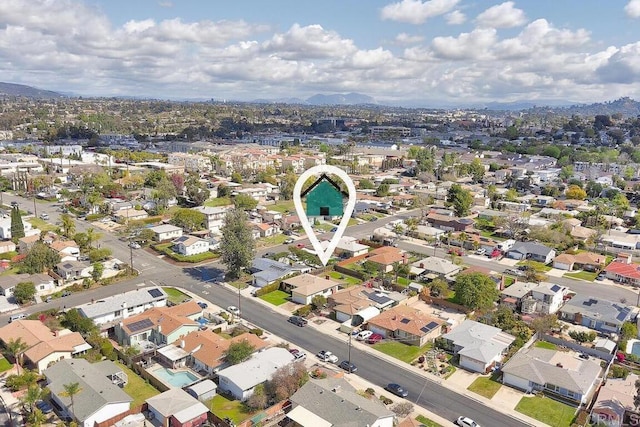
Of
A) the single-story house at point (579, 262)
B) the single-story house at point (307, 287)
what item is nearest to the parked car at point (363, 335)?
the single-story house at point (307, 287)

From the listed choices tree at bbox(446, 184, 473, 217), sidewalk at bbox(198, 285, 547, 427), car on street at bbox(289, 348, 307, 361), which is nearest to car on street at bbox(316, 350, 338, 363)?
car on street at bbox(289, 348, 307, 361)

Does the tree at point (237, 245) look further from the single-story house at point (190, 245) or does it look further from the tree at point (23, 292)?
the tree at point (23, 292)

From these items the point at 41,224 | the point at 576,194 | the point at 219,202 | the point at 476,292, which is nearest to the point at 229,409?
the point at 476,292

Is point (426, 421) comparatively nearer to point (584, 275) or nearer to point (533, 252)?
point (584, 275)

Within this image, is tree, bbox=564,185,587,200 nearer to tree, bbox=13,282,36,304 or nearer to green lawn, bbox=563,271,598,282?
green lawn, bbox=563,271,598,282

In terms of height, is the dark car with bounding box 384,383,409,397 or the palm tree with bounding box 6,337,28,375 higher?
the palm tree with bounding box 6,337,28,375

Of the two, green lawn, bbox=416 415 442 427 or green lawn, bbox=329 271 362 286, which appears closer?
green lawn, bbox=416 415 442 427

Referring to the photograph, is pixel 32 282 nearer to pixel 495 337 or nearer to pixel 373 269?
pixel 373 269
